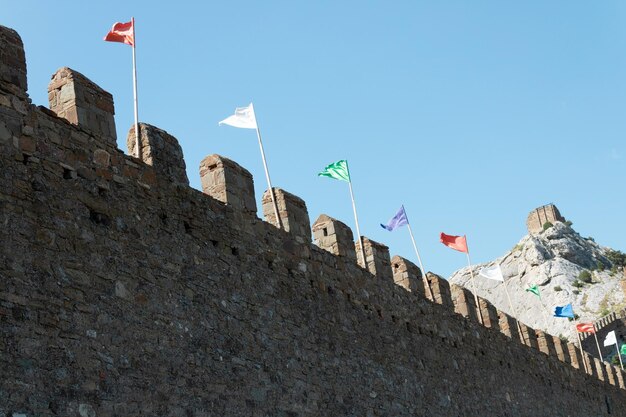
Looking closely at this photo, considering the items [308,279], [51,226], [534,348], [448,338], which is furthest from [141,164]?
[534,348]

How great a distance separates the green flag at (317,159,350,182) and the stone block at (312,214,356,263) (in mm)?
1840

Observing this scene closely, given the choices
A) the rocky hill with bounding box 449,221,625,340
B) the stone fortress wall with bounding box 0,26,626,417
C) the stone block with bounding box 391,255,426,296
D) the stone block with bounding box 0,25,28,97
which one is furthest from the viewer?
the rocky hill with bounding box 449,221,625,340

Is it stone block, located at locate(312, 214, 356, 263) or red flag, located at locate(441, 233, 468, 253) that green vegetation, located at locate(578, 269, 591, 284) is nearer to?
red flag, located at locate(441, 233, 468, 253)

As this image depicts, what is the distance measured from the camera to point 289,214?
11.7 metres

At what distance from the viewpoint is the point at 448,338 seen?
1488 cm

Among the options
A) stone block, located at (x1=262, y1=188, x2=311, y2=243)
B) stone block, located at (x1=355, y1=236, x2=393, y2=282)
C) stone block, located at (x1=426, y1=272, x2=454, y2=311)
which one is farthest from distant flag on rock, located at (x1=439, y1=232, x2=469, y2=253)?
stone block, located at (x1=262, y1=188, x2=311, y2=243)

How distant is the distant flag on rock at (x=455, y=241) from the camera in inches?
747

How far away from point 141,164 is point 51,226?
151 cm

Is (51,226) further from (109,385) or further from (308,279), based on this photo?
(308,279)

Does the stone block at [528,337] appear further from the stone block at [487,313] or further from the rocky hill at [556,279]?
the rocky hill at [556,279]

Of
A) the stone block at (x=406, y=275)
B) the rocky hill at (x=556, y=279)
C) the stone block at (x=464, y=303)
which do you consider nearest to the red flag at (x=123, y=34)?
the stone block at (x=406, y=275)

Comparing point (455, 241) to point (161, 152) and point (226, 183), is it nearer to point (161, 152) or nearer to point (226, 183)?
point (226, 183)

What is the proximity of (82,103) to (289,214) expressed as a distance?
3478 mm

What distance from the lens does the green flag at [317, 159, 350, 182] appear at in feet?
48.3
